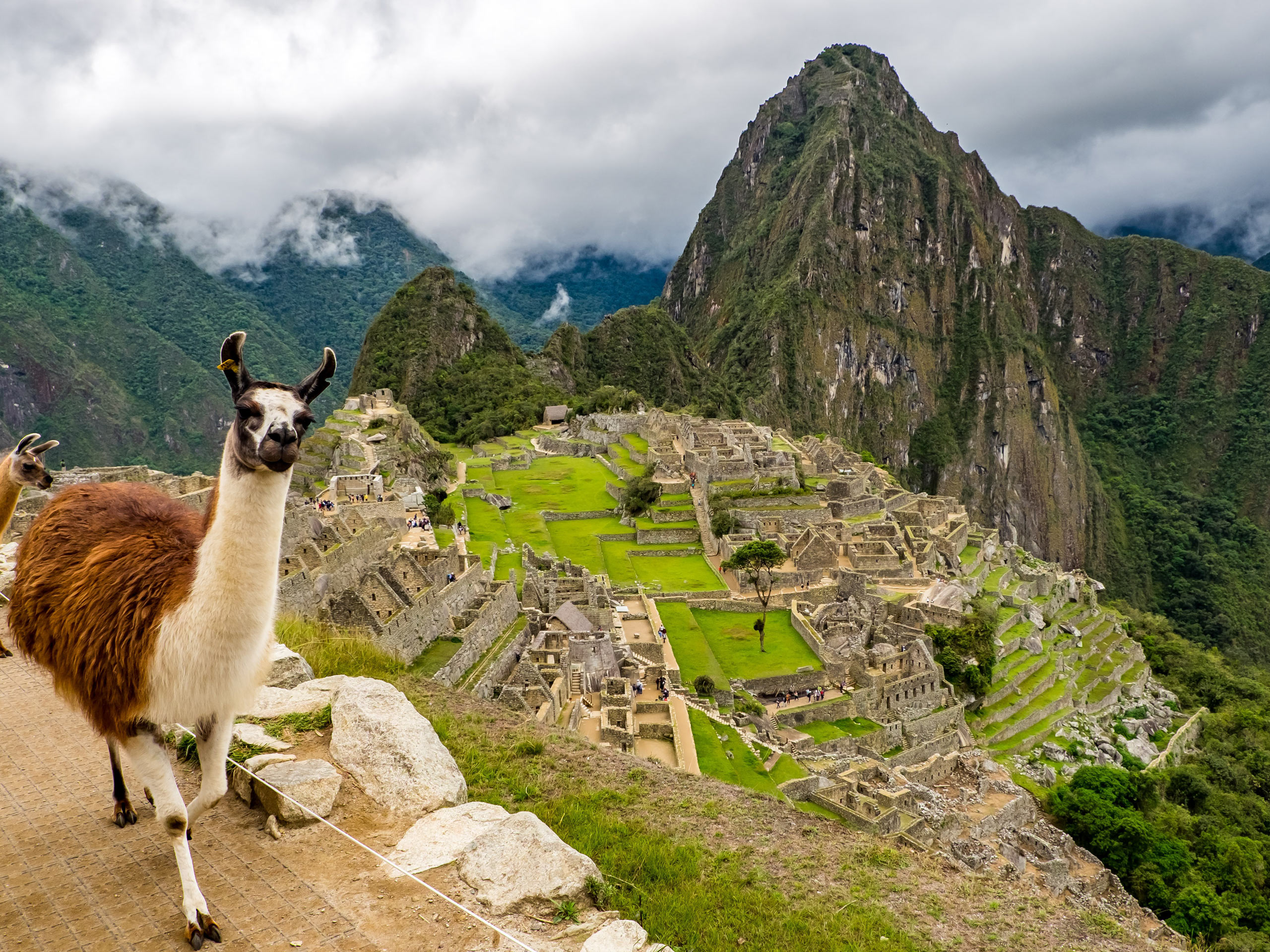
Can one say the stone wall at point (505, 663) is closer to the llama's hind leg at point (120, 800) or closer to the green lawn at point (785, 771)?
the green lawn at point (785, 771)

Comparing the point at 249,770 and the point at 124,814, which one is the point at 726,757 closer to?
the point at 249,770

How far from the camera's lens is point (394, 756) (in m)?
4.78

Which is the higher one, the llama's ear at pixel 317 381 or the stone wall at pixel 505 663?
the llama's ear at pixel 317 381

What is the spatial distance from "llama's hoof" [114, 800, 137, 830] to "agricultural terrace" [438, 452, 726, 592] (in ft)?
53.1

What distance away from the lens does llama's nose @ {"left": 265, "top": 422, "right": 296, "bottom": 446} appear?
291 cm

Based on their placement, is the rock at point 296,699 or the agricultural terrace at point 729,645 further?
the agricultural terrace at point 729,645

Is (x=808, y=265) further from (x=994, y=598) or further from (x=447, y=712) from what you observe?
(x=447, y=712)

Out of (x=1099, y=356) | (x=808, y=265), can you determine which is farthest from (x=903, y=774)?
(x=1099, y=356)

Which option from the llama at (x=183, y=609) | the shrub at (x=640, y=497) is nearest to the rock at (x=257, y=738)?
the llama at (x=183, y=609)

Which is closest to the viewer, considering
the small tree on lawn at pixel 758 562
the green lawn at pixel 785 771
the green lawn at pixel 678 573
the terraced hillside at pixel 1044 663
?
the green lawn at pixel 785 771

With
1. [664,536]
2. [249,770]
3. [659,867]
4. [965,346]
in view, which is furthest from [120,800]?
[965,346]

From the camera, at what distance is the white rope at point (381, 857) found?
11.1 ft

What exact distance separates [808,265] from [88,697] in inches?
4568

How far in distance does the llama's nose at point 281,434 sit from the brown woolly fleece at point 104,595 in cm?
59
